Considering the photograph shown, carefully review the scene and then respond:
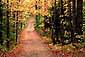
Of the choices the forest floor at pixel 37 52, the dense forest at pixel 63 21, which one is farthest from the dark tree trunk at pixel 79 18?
the forest floor at pixel 37 52

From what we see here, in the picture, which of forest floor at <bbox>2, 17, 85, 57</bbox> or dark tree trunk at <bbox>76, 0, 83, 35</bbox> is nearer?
forest floor at <bbox>2, 17, 85, 57</bbox>

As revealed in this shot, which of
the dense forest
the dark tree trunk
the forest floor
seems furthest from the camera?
the dense forest

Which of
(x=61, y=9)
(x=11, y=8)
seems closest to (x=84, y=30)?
(x=61, y=9)

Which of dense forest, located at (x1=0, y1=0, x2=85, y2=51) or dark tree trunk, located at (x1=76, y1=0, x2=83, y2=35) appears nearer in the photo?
dark tree trunk, located at (x1=76, y1=0, x2=83, y2=35)

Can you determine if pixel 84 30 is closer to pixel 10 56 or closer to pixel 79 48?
pixel 79 48

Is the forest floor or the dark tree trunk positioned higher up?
the dark tree trunk

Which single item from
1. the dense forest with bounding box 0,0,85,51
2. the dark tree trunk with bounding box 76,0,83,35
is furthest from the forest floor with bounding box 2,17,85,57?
the dark tree trunk with bounding box 76,0,83,35

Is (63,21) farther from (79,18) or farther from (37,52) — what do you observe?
(79,18)

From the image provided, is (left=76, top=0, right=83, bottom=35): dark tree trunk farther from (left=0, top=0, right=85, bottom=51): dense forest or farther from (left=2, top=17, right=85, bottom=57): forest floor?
(left=2, top=17, right=85, bottom=57): forest floor

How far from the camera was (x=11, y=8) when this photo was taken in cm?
2867

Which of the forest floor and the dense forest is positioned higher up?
the dense forest

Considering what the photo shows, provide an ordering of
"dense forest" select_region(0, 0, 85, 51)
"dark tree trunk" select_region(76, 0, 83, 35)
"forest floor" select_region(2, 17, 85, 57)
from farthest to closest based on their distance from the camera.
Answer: "dense forest" select_region(0, 0, 85, 51) → "dark tree trunk" select_region(76, 0, 83, 35) → "forest floor" select_region(2, 17, 85, 57)

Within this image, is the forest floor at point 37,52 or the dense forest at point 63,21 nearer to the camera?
the forest floor at point 37,52

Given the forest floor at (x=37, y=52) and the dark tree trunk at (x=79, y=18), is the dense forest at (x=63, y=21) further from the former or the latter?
the forest floor at (x=37, y=52)
